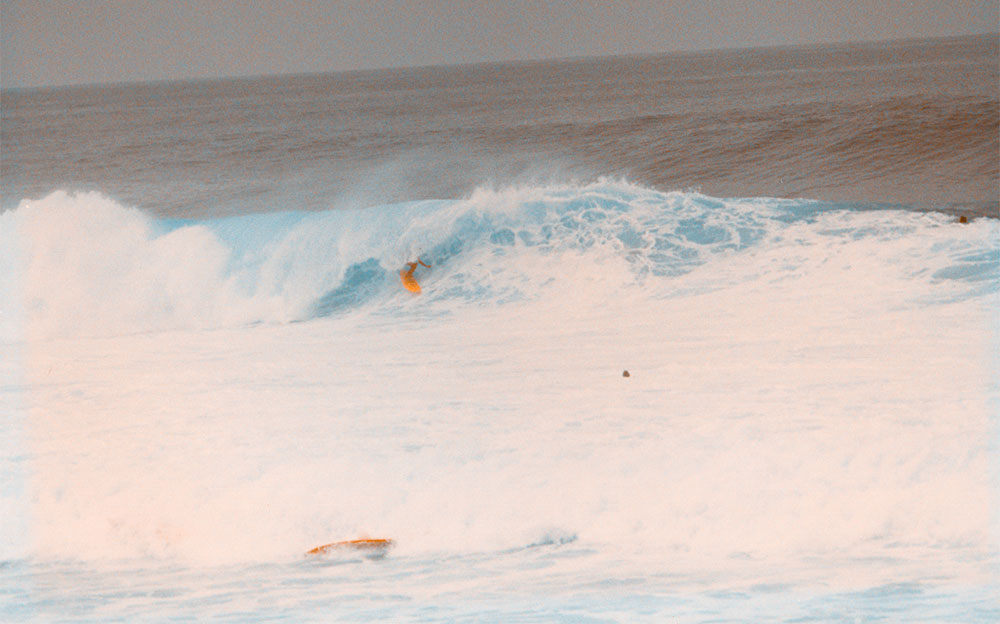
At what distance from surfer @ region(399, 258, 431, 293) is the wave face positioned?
51mm

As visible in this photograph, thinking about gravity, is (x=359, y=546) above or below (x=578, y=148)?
below

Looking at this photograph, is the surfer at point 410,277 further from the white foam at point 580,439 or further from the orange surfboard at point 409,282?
Result: the white foam at point 580,439

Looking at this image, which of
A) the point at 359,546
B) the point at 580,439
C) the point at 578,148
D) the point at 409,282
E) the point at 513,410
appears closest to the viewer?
the point at 359,546

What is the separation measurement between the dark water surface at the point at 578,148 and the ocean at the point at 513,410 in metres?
1.52

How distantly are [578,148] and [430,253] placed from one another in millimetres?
8183

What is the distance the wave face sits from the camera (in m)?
5.16

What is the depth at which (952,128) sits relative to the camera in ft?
36.9

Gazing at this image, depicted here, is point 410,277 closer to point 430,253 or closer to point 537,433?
point 430,253

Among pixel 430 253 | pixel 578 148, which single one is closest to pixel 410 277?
pixel 430 253

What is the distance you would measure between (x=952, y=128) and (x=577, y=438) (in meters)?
9.84

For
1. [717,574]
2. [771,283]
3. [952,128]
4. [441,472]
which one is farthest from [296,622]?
[952,128]

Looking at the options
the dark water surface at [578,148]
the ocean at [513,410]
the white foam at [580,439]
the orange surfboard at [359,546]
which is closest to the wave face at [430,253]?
the ocean at [513,410]

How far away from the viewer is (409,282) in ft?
18.4

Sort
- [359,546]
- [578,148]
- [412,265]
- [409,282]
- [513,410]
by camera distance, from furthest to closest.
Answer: [578,148] < [412,265] < [409,282] < [513,410] < [359,546]
